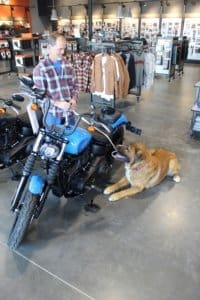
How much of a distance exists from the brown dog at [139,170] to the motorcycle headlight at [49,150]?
92cm

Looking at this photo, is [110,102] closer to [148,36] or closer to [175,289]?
[175,289]

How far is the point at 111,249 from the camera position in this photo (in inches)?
81.7

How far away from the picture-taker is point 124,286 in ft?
5.82

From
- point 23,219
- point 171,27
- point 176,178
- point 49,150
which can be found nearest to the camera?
point 49,150

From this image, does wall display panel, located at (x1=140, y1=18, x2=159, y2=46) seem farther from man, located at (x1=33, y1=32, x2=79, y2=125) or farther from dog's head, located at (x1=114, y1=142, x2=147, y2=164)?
dog's head, located at (x1=114, y1=142, x2=147, y2=164)

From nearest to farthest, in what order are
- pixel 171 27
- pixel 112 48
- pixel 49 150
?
1. pixel 49 150
2. pixel 112 48
3. pixel 171 27

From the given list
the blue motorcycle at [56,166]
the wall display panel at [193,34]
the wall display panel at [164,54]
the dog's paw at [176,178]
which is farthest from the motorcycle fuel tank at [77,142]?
the wall display panel at [193,34]

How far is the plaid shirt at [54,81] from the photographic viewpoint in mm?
2451

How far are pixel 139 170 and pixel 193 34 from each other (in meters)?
12.3

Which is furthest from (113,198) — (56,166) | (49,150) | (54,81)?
(54,81)

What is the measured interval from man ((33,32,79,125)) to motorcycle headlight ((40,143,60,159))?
0.46 meters

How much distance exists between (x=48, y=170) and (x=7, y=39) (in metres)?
8.98

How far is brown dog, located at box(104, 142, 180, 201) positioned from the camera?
8.63 ft

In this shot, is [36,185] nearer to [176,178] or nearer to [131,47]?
[176,178]
